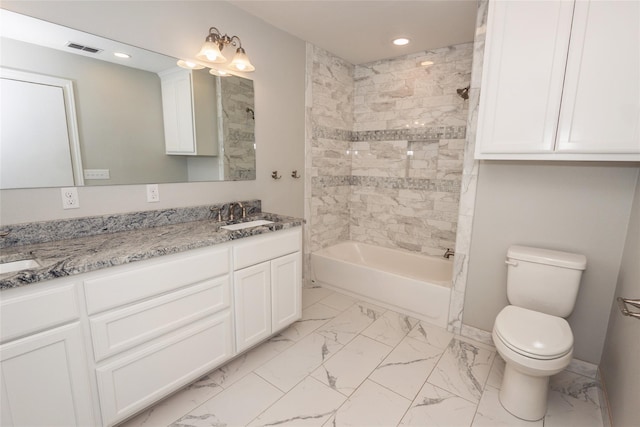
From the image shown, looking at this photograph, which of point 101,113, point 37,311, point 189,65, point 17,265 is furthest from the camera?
point 189,65

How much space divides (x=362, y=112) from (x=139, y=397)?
3.19 metres

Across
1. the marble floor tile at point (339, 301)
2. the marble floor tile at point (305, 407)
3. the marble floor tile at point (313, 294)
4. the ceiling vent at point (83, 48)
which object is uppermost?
the ceiling vent at point (83, 48)

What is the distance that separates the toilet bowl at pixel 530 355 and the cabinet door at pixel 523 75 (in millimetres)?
947

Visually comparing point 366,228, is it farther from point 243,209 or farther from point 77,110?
point 77,110

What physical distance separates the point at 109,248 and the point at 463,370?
2.15 m

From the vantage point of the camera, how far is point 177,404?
165 centimetres

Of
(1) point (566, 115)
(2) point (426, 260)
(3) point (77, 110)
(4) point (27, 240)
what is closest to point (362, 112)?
(2) point (426, 260)

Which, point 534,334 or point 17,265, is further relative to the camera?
point 534,334

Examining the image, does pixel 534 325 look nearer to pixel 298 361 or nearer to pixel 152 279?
pixel 298 361

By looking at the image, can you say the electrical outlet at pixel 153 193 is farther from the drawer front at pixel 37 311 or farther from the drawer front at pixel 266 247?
the drawer front at pixel 37 311

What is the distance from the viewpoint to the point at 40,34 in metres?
1.48

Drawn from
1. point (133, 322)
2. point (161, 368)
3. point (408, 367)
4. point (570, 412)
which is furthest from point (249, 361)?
point (570, 412)

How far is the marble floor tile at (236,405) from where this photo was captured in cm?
155

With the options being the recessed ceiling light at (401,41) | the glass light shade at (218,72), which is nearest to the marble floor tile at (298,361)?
the glass light shade at (218,72)
